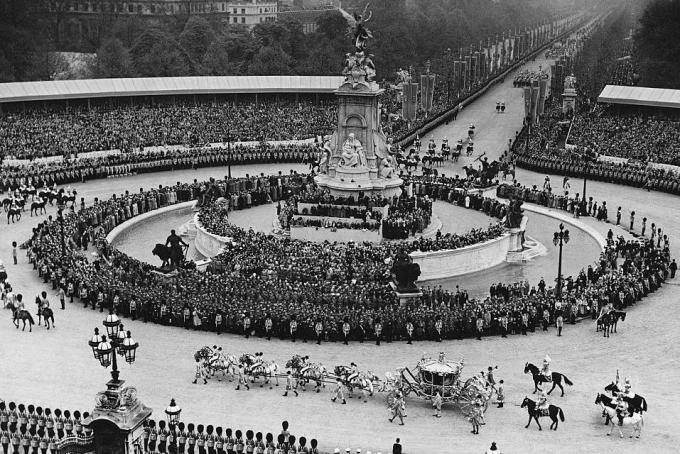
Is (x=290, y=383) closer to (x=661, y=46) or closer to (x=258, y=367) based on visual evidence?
(x=258, y=367)

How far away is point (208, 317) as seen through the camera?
38.5 meters

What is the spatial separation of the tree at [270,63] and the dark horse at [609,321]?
95.4 m

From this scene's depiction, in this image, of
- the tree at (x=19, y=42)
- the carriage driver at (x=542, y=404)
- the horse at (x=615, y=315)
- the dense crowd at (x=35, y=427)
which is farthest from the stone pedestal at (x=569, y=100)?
the dense crowd at (x=35, y=427)

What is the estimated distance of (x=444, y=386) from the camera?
3069 cm

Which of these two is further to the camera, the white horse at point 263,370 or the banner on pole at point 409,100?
the banner on pole at point 409,100

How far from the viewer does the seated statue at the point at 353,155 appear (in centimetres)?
5562

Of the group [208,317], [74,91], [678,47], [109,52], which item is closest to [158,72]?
[109,52]

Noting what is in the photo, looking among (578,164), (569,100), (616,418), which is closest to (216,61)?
(569,100)

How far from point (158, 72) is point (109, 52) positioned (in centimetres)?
872

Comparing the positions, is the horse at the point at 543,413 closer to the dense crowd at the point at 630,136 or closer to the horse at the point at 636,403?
the horse at the point at 636,403

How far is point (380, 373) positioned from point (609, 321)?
10.0m

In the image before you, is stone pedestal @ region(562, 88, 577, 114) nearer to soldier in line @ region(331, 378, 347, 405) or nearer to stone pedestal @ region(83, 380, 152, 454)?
soldier in line @ region(331, 378, 347, 405)

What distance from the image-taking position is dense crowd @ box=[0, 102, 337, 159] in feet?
256

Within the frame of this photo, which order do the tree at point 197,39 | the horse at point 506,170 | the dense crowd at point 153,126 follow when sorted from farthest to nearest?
the tree at point 197,39 < the dense crowd at point 153,126 < the horse at point 506,170
